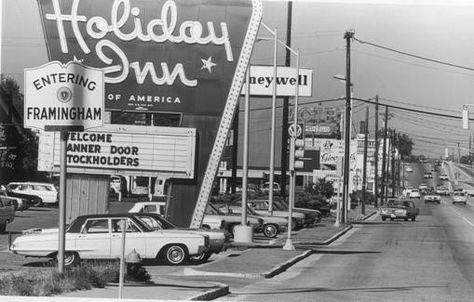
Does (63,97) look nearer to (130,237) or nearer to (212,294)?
(212,294)

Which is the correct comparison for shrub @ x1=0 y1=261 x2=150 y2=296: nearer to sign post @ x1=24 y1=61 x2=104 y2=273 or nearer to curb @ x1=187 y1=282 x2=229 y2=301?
sign post @ x1=24 y1=61 x2=104 y2=273

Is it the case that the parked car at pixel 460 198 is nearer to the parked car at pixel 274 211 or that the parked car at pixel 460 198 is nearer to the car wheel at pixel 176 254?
the parked car at pixel 274 211

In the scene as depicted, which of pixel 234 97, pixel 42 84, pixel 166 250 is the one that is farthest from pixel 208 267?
pixel 42 84

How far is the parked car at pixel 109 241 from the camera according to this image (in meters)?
19.0

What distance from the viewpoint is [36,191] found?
45.5 m

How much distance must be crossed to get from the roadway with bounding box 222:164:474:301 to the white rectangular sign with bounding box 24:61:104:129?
4.08 metres

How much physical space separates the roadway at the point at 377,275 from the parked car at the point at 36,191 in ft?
65.8

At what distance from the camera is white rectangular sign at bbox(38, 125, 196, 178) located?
73.1 feet

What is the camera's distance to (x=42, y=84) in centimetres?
1367

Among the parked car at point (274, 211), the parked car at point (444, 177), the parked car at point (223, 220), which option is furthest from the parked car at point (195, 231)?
the parked car at point (444, 177)

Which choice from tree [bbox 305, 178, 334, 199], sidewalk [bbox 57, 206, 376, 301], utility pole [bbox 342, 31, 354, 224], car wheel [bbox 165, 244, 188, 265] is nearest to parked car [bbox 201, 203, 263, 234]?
sidewalk [bbox 57, 206, 376, 301]

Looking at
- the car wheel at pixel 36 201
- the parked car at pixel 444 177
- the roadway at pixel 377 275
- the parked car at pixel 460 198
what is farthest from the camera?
the parked car at pixel 444 177

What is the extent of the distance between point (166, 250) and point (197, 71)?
561 cm

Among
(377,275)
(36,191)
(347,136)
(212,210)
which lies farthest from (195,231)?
(347,136)
